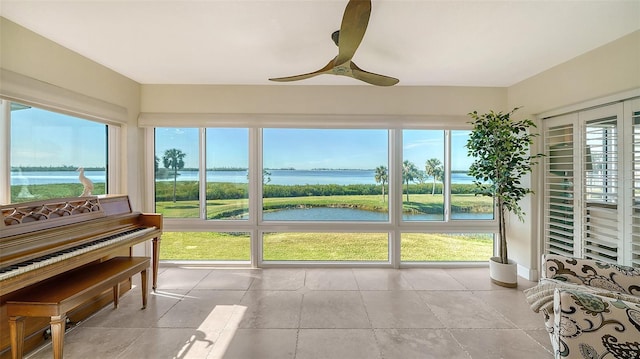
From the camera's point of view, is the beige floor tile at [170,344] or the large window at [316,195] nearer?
the beige floor tile at [170,344]

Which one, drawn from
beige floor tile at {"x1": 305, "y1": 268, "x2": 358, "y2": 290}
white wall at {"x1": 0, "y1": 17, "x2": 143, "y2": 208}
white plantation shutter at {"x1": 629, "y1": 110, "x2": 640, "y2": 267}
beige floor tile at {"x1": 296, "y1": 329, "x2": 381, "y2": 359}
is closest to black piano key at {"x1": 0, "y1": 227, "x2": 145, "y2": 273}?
white wall at {"x1": 0, "y1": 17, "x2": 143, "y2": 208}

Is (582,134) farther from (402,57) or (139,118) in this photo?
A: (139,118)

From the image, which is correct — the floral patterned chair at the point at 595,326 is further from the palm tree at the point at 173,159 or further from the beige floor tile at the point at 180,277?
the palm tree at the point at 173,159

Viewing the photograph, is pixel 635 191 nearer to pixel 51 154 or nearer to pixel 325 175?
pixel 325 175

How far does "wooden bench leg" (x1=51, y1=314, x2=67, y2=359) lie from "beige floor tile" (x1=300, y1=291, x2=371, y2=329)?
160 centimetres

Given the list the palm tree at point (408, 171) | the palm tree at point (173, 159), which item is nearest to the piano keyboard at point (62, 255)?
the palm tree at point (173, 159)

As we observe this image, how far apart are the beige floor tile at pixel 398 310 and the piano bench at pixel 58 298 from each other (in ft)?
7.14

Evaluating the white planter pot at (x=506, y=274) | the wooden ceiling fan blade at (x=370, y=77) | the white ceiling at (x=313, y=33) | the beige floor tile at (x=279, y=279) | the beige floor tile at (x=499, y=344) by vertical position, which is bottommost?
the beige floor tile at (x=499, y=344)

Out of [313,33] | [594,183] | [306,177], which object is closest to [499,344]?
[594,183]

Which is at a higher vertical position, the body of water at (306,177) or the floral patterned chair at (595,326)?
the body of water at (306,177)

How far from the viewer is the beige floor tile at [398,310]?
2.14 metres

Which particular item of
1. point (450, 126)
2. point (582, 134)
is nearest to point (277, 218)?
point (450, 126)

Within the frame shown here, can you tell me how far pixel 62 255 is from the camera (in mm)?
1702

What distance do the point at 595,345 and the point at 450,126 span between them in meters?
2.63
